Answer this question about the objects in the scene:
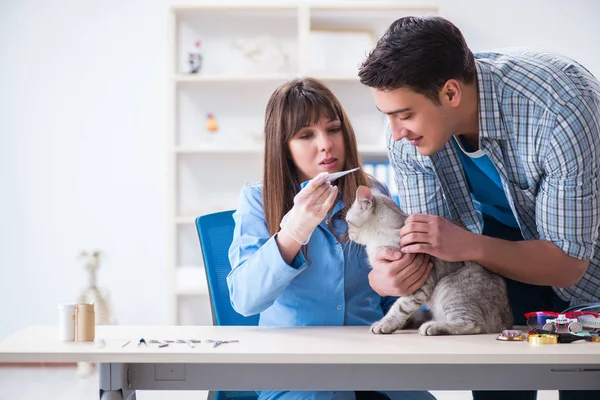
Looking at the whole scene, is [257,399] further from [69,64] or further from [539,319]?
[69,64]

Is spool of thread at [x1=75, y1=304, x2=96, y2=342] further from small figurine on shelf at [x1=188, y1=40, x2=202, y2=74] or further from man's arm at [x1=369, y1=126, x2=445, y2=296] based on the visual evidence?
small figurine on shelf at [x1=188, y1=40, x2=202, y2=74]

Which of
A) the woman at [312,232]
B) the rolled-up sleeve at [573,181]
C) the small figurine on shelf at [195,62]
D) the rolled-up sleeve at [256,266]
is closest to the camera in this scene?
the rolled-up sleeve at [573,181]

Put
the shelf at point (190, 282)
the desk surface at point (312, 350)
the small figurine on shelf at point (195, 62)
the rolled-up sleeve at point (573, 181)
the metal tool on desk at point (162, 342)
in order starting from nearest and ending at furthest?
the desk surface at point (312, 350) < the metal tool on desk at point (162, 342) < the rolled-up sleeve at point (573, 181) < the shelf at point (190, 282) < the small figurine on shelf at point (195, 62)

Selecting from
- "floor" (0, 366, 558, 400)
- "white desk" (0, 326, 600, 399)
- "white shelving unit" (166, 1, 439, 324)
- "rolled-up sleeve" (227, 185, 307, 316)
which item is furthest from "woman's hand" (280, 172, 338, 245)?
"white shelving unit" (166, 1, 439, 324)

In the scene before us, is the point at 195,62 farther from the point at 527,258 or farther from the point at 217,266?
the point at 527,258

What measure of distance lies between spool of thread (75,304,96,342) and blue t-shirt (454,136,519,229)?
105cm

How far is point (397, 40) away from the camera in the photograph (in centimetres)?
166

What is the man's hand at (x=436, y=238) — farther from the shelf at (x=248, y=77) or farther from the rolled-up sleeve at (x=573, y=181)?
the shelf at (x=248, y=77)

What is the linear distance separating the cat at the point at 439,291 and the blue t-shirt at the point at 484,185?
0.27 metres

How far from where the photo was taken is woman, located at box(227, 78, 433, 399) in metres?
1.80

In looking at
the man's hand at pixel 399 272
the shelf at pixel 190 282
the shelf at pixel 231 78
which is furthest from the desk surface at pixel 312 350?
the shelf at pixel 231 78

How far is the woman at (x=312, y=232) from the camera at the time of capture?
5.91 ft

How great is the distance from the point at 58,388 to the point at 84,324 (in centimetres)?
256

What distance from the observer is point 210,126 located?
432cm
